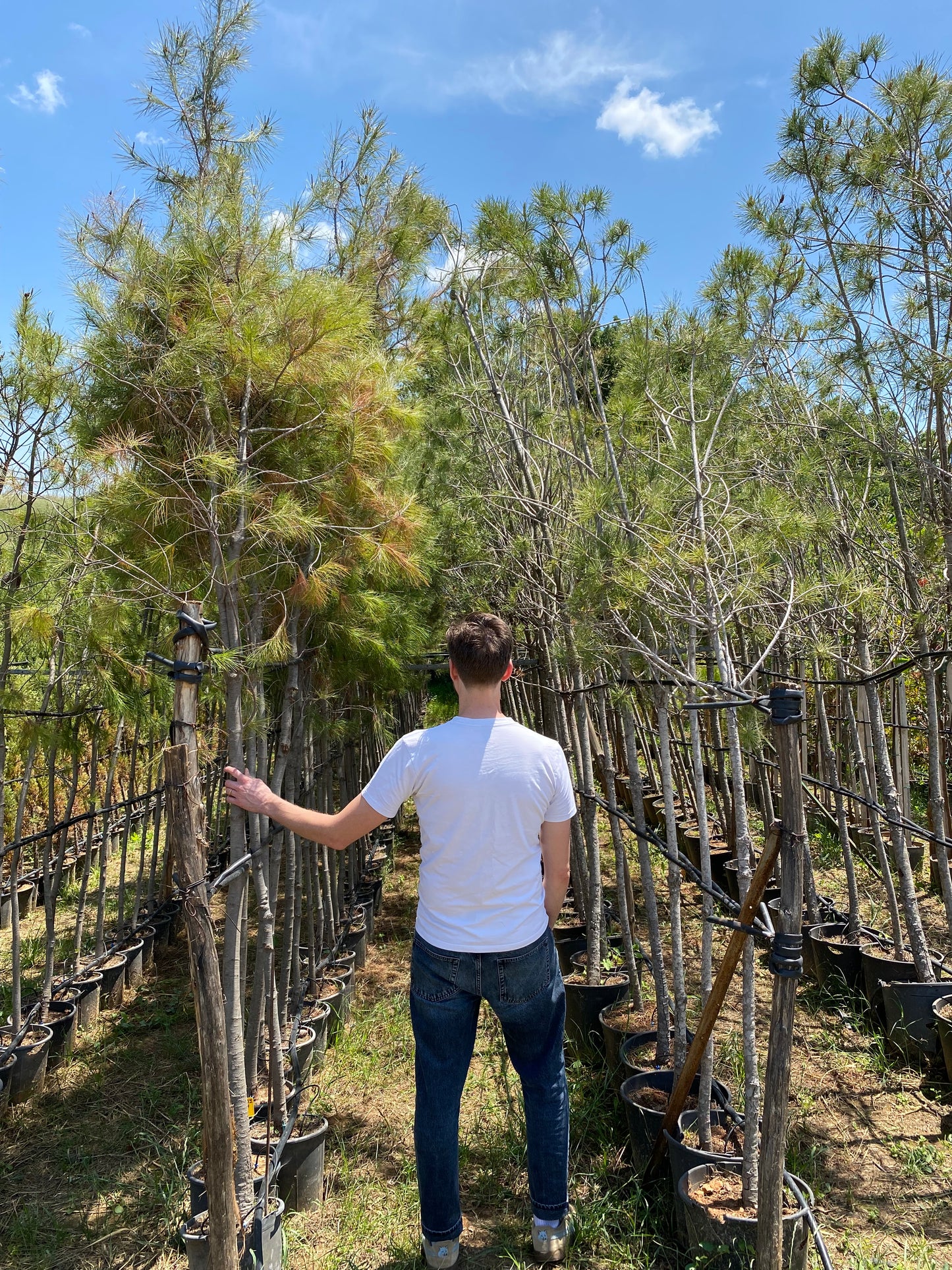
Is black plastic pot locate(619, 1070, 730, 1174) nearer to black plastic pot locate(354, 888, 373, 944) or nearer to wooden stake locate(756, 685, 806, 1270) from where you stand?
wooden stake locate(756, 685, 806, 1270)

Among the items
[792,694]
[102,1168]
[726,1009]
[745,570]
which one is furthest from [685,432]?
[102,1168]

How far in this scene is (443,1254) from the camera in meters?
2.01

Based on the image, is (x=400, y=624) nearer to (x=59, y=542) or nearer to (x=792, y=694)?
(x=59, y=542)

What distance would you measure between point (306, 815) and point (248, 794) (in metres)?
0.16

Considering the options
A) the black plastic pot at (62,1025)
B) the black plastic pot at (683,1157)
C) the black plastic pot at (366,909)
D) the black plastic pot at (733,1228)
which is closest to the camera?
the black plastic pot at (733,1228)

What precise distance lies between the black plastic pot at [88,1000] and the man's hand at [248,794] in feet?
9.05

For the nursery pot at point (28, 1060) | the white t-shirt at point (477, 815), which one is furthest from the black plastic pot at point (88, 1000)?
the white t-shirt at point (477, 815)

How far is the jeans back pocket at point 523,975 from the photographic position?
192 centimetres

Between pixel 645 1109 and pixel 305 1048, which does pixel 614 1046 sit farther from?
pixel 305 1048

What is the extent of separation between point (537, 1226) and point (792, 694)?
145cm

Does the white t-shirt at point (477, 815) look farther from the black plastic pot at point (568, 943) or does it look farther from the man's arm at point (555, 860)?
the black plastic pot at point (568, 943)

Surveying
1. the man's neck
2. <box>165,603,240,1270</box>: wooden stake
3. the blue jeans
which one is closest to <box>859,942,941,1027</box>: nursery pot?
the blue jeans

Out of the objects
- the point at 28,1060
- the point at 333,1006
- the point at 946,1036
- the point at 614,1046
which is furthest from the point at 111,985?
the point at 946,1036

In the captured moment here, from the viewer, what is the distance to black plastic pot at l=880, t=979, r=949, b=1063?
316 cm
